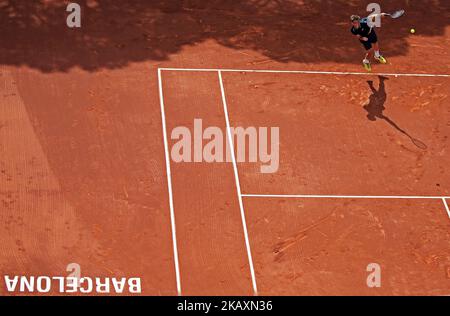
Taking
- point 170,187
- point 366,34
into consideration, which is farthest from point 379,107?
point 170,187

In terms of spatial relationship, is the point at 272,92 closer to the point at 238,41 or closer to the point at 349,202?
the point at 238,41

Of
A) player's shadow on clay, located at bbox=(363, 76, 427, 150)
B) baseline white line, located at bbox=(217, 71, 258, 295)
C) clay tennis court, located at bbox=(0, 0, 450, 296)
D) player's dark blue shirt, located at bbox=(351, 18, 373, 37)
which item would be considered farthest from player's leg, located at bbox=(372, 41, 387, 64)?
baseline white line, located at bbox=(217, 71, 258, 295)

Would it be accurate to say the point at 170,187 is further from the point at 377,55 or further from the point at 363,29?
the point at 377,55

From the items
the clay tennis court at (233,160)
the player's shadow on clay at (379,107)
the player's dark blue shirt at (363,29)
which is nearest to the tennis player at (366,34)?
the player's dark blue shirt at (363,29)

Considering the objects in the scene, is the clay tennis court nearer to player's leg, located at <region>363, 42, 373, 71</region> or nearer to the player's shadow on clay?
the player's shadow on clay
